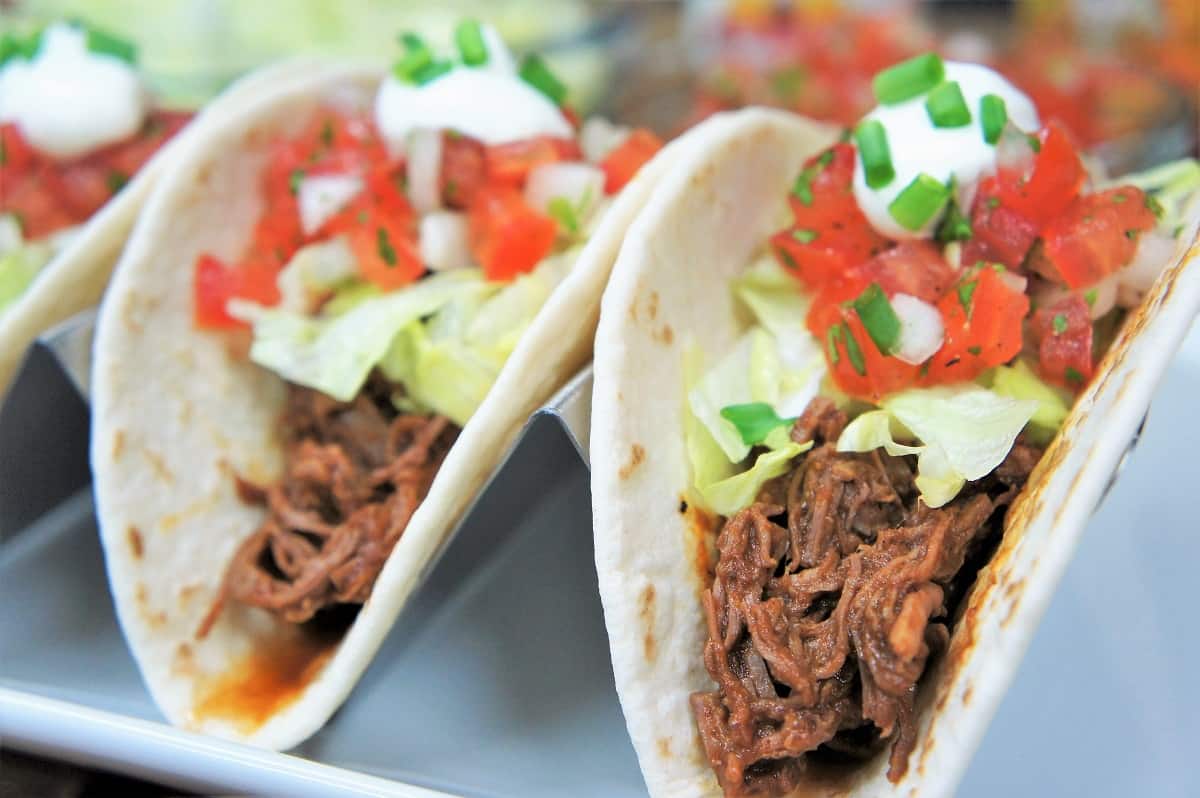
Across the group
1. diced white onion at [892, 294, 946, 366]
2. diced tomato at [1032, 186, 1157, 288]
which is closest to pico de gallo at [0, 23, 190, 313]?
diced white onion at [892, 294, 946, 366]

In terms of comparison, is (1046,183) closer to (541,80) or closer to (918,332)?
(918,332)

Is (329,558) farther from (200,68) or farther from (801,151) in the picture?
(200,68)

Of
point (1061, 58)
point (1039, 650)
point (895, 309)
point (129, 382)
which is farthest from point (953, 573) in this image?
point (1061, 58)

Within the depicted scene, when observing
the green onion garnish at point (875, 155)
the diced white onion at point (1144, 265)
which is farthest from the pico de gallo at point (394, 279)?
the diced white onion at point (1144, 265)

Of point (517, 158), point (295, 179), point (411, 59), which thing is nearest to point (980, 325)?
point (517, 158)

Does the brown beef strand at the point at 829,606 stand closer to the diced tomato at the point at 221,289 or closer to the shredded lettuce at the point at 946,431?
A: the shredded lettuce at the point at 946,431
